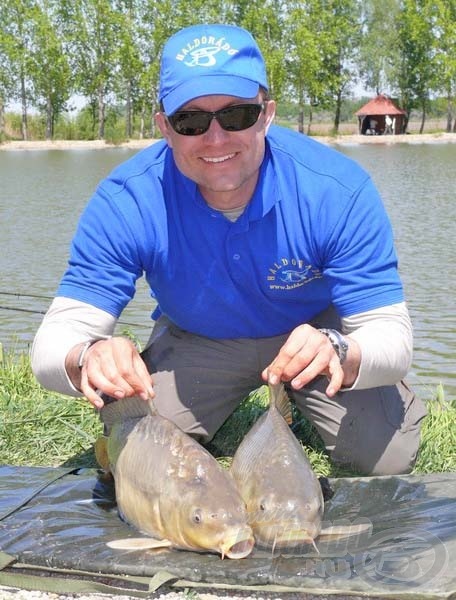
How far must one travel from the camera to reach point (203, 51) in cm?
301

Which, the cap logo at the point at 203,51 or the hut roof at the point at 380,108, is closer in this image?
the cap logo at the point at 203,51

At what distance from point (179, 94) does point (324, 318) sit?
1184mm

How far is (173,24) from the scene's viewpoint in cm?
6175

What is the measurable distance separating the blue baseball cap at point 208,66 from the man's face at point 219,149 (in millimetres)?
58

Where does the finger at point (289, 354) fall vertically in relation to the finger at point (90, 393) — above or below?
above

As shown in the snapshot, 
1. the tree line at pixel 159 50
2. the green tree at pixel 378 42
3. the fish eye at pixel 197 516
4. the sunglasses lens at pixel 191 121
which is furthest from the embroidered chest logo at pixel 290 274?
the green tree at pixel 378 42

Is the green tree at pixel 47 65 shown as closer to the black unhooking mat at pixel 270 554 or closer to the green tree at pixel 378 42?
the green tree at pixel 378 42

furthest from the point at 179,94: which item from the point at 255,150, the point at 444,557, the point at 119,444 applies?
the point at 444,557

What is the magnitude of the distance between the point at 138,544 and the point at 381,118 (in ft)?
198

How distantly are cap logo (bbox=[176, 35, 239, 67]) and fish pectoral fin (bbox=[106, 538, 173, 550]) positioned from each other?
1.60 meters

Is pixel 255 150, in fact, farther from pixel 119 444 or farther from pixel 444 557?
pixel 444 557

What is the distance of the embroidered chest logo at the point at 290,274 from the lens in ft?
10.7

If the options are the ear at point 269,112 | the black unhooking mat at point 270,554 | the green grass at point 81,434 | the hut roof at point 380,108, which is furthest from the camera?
the hut roof at point 380,108

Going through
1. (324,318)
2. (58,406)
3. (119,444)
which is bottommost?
(58,406)
